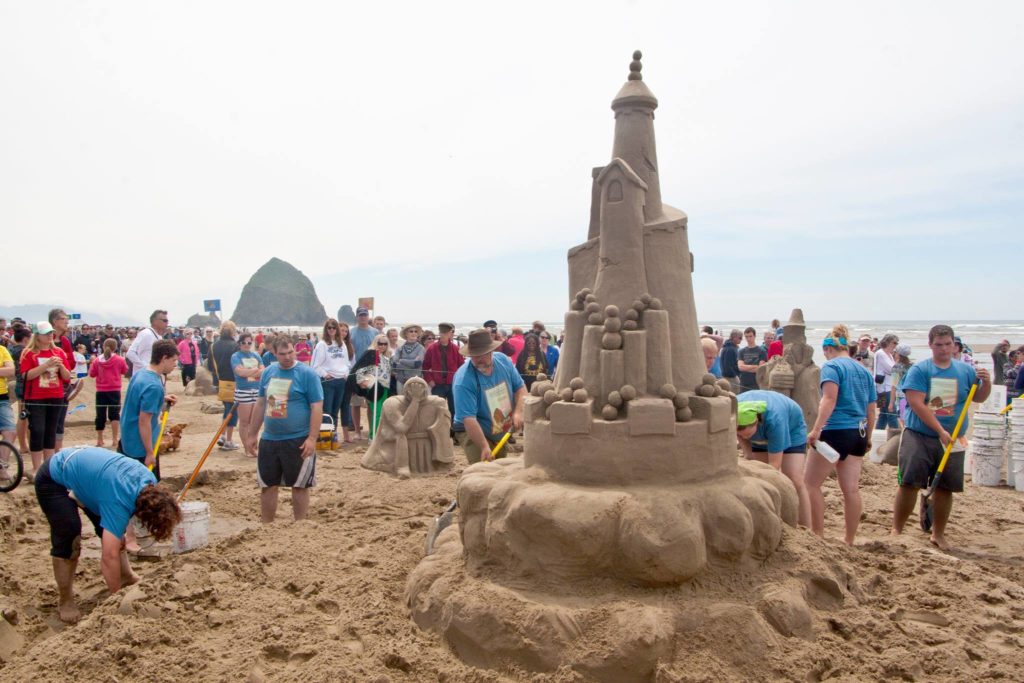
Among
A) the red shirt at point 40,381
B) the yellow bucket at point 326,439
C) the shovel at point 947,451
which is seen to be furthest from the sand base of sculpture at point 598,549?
the yellow bucket at point 326,439

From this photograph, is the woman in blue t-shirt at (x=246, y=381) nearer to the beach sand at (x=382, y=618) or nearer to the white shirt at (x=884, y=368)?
the beach sand at (x=382, y=618)

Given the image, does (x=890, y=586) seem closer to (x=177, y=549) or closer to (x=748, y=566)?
(x=748, y=566)

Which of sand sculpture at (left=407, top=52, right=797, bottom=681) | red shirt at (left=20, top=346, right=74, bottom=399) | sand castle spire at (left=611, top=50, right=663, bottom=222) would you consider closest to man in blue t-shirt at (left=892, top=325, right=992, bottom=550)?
sand sculpture at (left=407, top=52, right=797, bottom=681)

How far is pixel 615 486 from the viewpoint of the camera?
3.42m

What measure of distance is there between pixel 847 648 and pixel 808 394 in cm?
493

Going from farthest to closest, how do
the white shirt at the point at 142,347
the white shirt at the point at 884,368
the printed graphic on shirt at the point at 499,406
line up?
the white shirt at the point at 884,368
the white shirt at the point at 142,347
the printed graphic on shirt at the point at 499,406

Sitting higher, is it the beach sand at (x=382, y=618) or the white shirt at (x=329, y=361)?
the white shirt at (x=329, y=361)

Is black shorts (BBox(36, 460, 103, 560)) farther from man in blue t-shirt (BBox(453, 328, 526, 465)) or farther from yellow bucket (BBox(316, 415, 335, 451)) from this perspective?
yellow bucket (BBox(316, 415, 335, 451))

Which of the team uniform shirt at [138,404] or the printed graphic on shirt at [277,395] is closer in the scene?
the team uniform shirt at [138,404]

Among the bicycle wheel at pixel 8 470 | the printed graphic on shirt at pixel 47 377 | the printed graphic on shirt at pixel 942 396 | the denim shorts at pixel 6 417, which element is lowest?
the bicycle wheel at pixel 8 470

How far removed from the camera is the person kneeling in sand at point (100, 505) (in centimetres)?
402

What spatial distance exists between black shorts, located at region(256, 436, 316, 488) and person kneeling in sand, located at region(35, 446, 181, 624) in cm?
121

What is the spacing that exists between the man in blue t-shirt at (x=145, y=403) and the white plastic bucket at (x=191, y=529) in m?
0.48

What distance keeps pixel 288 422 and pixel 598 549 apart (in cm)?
306
